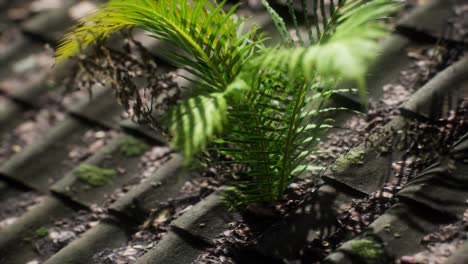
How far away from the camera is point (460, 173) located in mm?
2367

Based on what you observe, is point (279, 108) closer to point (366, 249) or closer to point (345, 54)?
point (366, 249)

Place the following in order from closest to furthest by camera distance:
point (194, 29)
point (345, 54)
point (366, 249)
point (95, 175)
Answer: point (345, 54) → point (366, 249) → point (194, 29) → point (95, 175)

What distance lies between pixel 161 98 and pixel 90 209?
0.71m

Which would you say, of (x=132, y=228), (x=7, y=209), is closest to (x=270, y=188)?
(x=132, y=228)

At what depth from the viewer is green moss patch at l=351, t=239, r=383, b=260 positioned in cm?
214

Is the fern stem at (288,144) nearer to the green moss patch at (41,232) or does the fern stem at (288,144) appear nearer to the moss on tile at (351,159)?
the moss on tile at (351,159)

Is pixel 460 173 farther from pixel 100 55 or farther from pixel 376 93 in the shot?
pixel 100 55

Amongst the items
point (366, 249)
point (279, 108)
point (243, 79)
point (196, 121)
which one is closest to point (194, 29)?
point (243, 79)

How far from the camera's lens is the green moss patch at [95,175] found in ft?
10.6

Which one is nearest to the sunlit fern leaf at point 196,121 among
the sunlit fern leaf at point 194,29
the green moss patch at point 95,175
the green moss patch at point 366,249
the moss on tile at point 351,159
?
the sunlit fern leaf at point 194,29

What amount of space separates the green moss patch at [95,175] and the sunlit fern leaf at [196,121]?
129cm

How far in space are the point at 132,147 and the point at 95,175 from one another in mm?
247

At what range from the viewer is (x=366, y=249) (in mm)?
2166

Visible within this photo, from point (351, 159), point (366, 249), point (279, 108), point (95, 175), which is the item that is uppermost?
point (279, 108)
